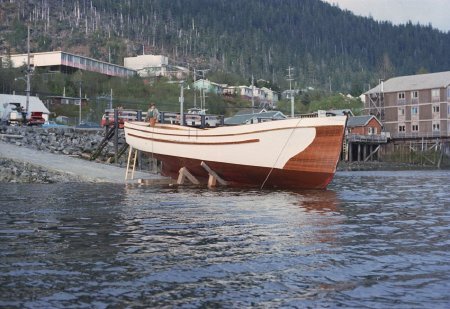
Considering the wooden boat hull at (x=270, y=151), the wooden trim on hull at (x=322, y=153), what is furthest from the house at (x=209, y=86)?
the wooden trim on hull at (x=322, y=153)

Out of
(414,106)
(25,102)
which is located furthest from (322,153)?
(414,106)

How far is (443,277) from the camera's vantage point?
668 cm

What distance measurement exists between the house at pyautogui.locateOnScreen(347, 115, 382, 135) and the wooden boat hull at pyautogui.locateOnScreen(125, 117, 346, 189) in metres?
64.7

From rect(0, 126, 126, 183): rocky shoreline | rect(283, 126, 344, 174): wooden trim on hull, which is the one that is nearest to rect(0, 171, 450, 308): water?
rect(283, 126, 344, 174): wooden trim on hull

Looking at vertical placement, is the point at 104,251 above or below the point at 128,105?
below

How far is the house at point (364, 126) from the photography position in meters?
85.1

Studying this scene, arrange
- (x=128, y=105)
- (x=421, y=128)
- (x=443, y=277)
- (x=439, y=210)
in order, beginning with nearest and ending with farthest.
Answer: (x=443, y=277)
(x=439, y=210)
(x=421, y=128)
(x=128, y=105)

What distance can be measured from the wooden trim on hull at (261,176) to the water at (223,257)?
7.06 metres

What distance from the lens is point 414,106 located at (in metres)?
86.9

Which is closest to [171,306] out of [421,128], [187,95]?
[421,128]

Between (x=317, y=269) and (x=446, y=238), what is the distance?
3.66 metres

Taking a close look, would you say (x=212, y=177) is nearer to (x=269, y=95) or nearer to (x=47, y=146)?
(x=47, y=146)

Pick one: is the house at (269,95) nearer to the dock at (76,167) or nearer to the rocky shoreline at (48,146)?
the rocky shoreline at (48,146)

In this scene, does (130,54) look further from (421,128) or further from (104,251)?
(104,251)
